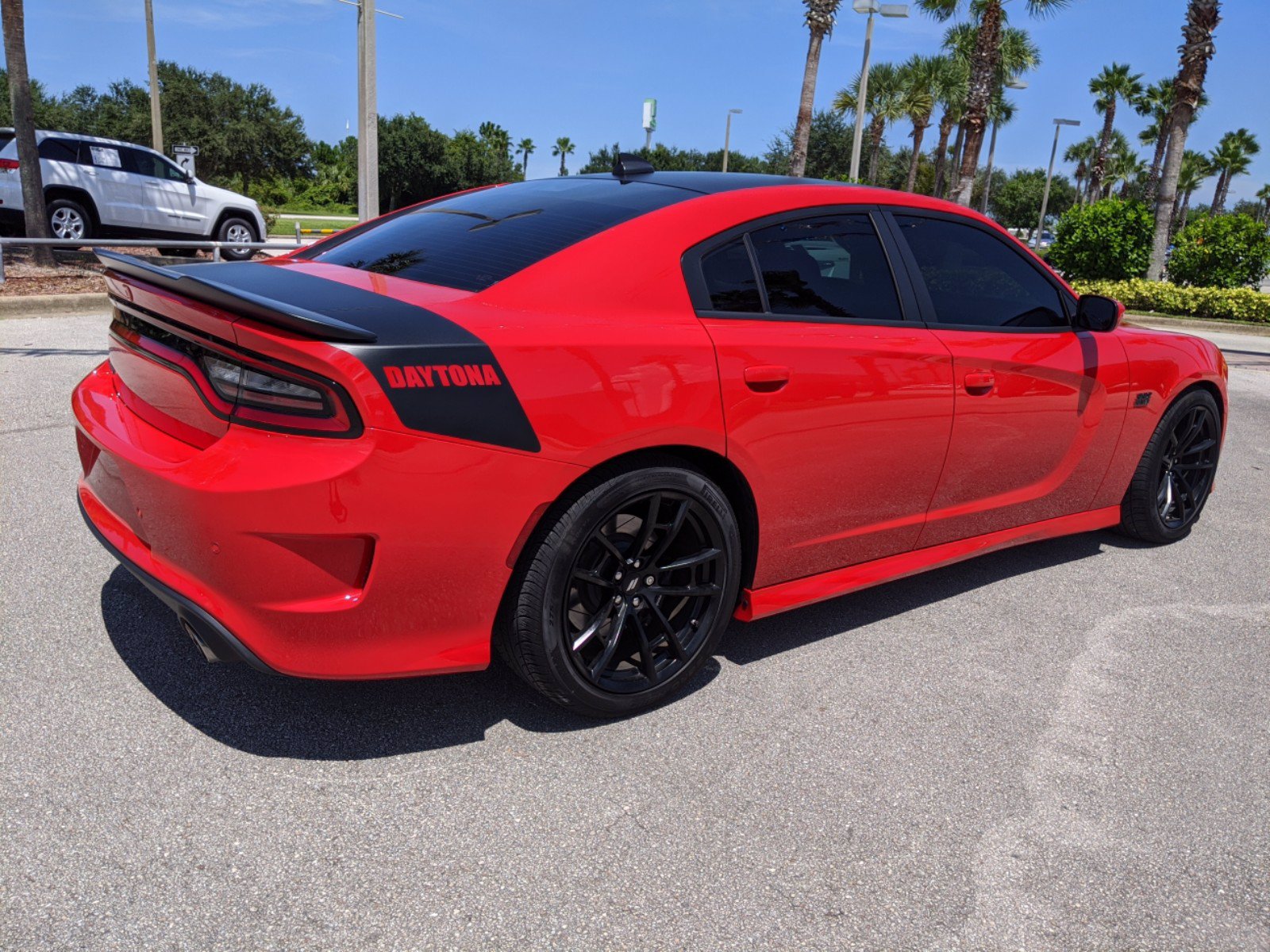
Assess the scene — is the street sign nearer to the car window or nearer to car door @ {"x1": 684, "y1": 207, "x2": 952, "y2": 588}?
the car window

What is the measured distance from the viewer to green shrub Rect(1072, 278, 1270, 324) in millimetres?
21156

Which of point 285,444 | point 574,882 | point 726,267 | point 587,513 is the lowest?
point 574,882

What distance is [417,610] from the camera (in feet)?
8.30

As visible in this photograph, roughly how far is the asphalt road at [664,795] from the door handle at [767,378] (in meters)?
0.98

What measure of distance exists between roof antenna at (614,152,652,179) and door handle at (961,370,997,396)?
1375 millimetres

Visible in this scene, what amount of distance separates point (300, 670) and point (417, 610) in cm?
31

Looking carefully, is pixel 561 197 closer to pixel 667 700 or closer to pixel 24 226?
pixel 667 700

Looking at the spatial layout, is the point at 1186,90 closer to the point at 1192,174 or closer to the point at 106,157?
the point at 106,157

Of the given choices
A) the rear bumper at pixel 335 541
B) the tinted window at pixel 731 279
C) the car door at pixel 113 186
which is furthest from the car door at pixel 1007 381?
the car door at pixel 113 186

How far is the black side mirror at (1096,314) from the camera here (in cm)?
419

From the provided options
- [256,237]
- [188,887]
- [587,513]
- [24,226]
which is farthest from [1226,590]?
[256,237]

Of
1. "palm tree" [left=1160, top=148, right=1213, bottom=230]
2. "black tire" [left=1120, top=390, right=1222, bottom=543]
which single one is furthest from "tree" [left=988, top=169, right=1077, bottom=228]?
"black tire" [left=1120, top=390, right=1222, bottom=543]

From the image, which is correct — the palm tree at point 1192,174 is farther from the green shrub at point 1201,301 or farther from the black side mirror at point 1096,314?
the black side mirror at point 1096,314

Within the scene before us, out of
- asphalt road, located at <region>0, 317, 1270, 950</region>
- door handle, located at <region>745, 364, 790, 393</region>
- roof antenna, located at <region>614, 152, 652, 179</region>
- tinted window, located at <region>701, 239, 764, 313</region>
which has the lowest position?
asphalt road, located at <region>0, 317, 1270, 950</region>
